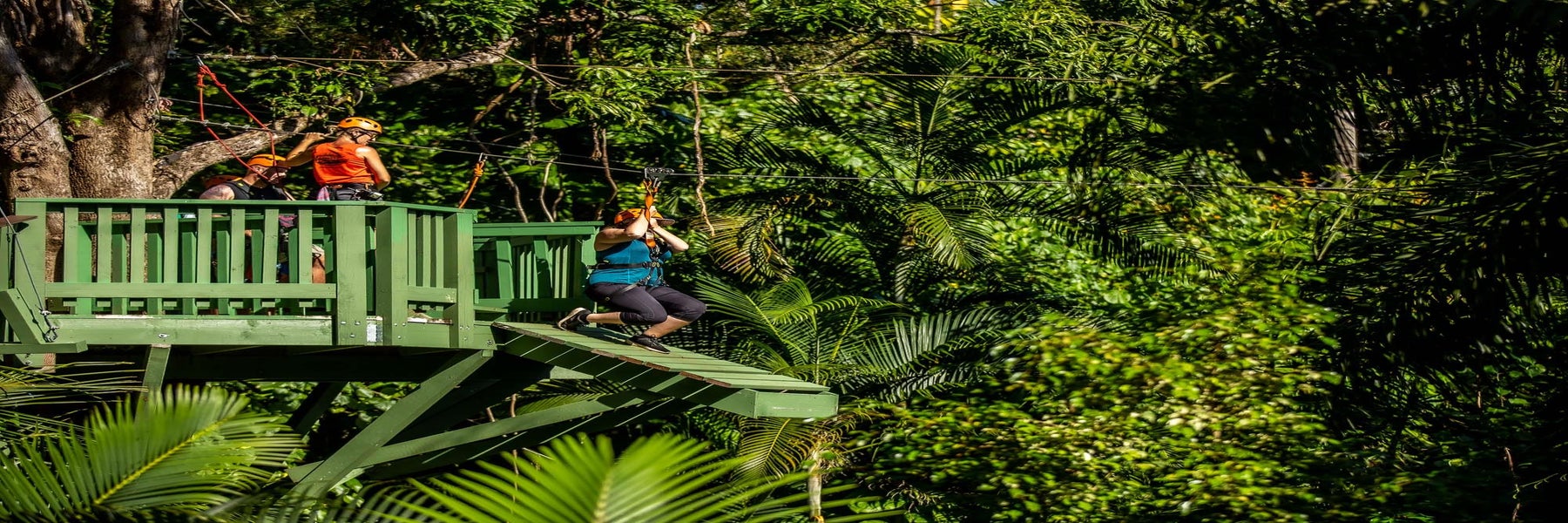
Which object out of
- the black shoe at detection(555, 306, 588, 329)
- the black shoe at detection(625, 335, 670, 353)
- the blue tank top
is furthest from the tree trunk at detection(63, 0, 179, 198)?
the black shoe at detection(625, 335, 670, 353)

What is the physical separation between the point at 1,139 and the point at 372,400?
4.53m

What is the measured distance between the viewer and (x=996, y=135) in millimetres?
14320

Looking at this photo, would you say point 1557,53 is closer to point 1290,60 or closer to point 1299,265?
point 1290,60

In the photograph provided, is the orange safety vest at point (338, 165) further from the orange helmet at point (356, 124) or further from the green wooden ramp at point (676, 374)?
the green wooden ramp at point (676, 374)

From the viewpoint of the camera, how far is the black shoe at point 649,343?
30.1ft

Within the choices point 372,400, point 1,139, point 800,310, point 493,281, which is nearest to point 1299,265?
point 800,310

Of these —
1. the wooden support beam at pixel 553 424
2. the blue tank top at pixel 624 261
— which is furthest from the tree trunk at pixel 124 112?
the blue tank top at pixel 624 261

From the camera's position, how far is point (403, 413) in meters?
8.88

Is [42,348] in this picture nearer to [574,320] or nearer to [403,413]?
[403,413]

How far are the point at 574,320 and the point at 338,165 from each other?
1.76m

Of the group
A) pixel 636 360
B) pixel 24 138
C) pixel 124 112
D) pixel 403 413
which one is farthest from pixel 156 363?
pixel 124 112

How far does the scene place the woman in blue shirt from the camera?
9.01 meters

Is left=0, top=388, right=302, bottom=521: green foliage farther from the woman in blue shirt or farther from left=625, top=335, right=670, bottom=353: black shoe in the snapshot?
left=625, top=335, right=670, bottom=353: black shoe

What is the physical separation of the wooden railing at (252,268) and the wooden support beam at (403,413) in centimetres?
30
